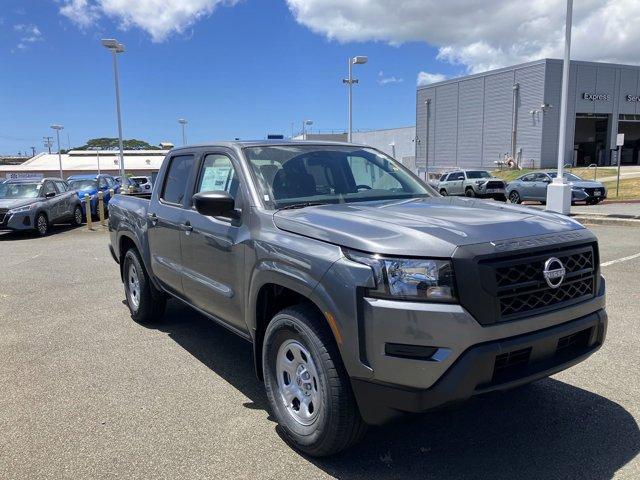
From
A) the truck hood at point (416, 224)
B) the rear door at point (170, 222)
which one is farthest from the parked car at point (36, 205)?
the truck hood at point (416, 224)

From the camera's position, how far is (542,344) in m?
2.86

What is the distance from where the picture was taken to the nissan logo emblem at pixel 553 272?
2885mm

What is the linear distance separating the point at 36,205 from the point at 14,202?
0.57 meters

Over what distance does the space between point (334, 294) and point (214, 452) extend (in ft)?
4.33

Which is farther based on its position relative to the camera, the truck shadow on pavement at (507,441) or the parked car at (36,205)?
the parked car at (36,205)

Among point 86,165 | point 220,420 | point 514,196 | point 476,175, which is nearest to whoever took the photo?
point 220,420

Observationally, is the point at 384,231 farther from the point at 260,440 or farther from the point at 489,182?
the point at 489,182

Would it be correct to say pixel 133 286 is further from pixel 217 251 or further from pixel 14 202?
pixel 14 202

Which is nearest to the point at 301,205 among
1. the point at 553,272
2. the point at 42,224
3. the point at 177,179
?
the point at 553,272

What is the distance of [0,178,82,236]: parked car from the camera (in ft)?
48.5

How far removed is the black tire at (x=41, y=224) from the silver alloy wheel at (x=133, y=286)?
10501 mm

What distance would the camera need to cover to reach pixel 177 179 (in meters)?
5.16

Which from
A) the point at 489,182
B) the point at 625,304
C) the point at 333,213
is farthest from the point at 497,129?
the point at 333,213

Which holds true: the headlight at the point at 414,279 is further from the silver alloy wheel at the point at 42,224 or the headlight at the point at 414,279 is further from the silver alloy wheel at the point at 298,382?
the silver alloy wheel at the point at 42,224
